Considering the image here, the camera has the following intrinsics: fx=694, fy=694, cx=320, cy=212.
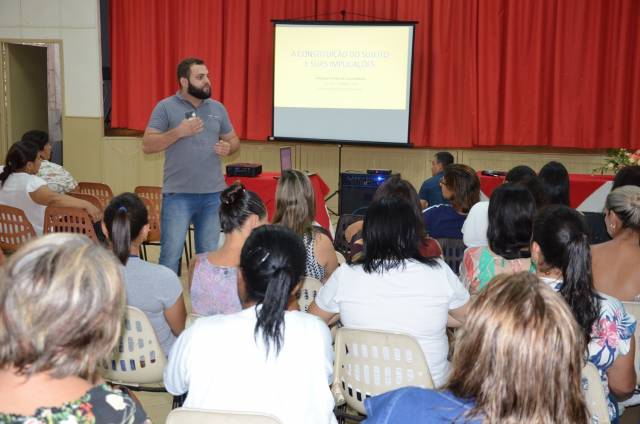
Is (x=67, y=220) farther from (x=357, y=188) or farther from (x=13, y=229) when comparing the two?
(x=357, y=188)

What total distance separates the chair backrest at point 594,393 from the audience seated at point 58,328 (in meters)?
1.25

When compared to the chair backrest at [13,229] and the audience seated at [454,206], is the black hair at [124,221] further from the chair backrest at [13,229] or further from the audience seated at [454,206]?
the chair backrest at [13,229]

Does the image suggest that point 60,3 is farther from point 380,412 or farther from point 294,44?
point 380,412

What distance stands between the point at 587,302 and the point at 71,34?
311 inches

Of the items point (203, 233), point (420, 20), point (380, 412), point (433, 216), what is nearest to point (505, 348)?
point (380, 412)

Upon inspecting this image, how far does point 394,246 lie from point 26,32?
25.1 ft

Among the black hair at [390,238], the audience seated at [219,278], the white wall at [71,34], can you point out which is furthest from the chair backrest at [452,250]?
the white wall at [71,34]

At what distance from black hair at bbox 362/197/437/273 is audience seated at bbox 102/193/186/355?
0.75 meters

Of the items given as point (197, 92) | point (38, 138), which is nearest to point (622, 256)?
point (197, 92)

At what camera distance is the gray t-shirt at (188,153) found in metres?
4.25

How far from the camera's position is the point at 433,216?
397 centimetres

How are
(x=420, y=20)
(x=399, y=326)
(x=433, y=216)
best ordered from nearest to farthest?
(x=399, y=326) → (x=433, y=216) → (x=420, y=20)

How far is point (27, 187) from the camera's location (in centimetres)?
462

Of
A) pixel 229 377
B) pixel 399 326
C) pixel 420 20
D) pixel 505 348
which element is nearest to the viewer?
pixel 505 348
